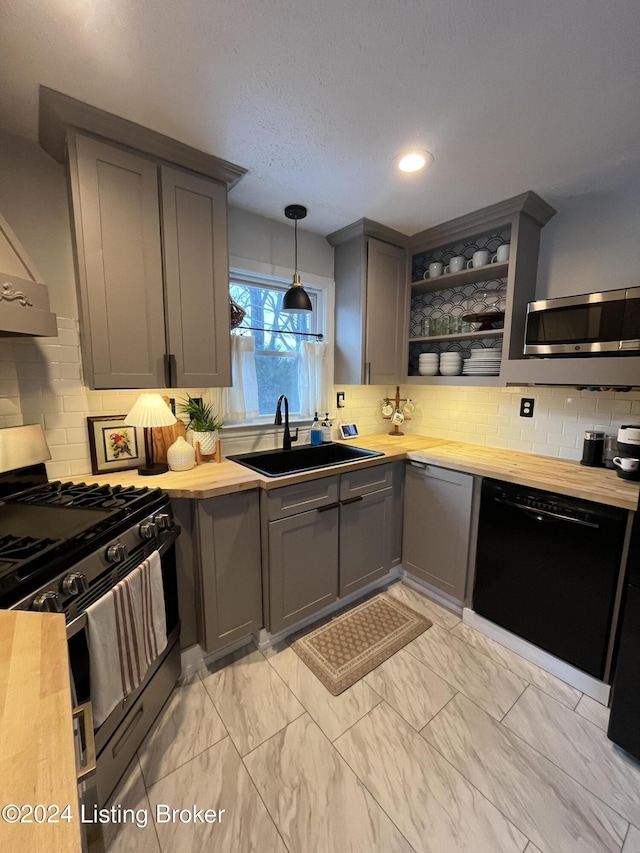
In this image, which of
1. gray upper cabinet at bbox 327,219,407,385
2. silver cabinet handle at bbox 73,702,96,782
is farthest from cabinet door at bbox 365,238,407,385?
silver cabinet handle at bbox 73,702,96,782

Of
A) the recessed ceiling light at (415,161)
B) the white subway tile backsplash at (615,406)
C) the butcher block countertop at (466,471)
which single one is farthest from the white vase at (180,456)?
the white subway tile backsplash at (615,406)

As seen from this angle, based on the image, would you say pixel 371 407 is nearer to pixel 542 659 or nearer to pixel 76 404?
pixel 542 659

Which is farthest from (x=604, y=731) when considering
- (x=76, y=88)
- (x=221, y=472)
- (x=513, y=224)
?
(x=76, y=88)

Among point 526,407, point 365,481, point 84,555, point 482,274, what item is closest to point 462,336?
point 482,274

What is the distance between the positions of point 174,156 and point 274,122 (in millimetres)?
502

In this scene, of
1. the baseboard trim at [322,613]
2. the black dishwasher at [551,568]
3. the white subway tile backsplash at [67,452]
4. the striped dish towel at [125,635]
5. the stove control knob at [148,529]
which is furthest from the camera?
the baseboard trim at [322,613]

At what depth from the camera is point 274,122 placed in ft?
4.66

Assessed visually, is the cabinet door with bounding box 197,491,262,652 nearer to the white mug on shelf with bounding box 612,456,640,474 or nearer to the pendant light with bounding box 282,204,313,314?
the pendant light with bounding box 282,204,313,314

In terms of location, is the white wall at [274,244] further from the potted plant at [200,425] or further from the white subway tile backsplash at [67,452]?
the white subway tile backsplash at [67,452]

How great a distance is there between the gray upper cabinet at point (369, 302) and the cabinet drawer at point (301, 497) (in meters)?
0.90

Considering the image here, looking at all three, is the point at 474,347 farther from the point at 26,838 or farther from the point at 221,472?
the point at 26,838

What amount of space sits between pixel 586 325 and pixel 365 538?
1699mm

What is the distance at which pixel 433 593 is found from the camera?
235 centimetres

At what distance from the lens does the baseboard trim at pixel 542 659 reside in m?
1.63
